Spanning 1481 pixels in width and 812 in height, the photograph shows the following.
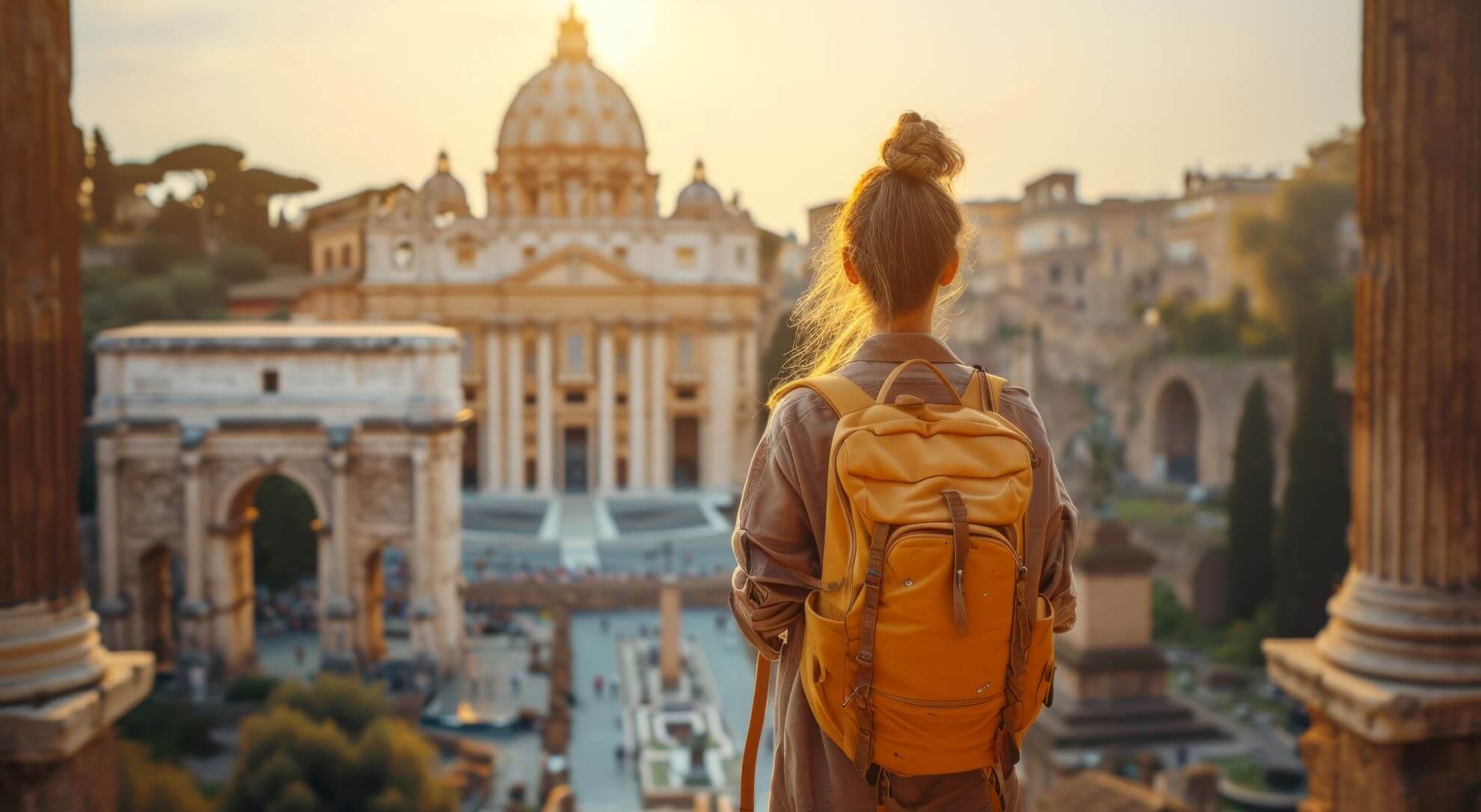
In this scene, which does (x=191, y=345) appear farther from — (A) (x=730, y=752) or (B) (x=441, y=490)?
(A) (x=730, y=752)

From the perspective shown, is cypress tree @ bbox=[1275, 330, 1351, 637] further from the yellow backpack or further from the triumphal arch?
the yellow backpack

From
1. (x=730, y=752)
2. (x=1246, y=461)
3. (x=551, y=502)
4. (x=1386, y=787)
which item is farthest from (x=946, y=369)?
(x=551, y=502)

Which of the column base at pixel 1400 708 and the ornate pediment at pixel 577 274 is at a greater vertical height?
the ornate pediment at pixel 577 274

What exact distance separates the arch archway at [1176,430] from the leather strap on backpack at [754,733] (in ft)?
128

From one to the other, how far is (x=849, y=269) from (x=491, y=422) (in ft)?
135

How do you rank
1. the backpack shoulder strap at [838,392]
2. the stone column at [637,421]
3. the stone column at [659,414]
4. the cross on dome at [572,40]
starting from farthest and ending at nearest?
the cross on dome at [572,40] → the stone column at [659,414] → the stone column at [637,421] → the backpack shoulder strap at [838,392]

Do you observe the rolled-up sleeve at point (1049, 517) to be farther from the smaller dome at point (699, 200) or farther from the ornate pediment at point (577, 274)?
the smaller dome at point (699, 200)

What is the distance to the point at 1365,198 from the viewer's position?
579 centimetres

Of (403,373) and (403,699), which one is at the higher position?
(403,373)

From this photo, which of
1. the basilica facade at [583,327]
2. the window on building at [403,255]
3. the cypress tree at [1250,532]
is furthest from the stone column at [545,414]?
the cypress tree at [1250,532]

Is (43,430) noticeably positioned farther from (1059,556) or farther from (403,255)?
(403,255)

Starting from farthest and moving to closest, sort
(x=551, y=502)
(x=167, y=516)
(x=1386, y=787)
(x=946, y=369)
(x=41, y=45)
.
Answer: (x=551, y=502) < (x=167, y=516) < (x=1386, y=787) < (x=41, y=45) < (x=946, y=369)

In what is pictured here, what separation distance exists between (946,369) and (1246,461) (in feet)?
77.2

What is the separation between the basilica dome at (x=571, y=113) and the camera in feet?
162
